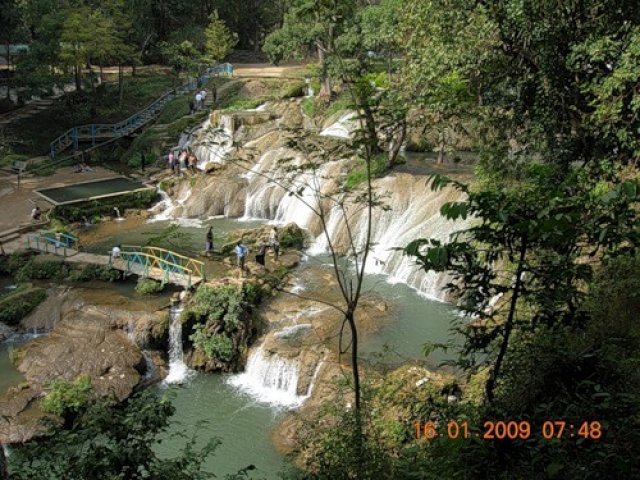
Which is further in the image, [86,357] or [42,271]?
[42,271]

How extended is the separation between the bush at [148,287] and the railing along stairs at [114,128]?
671 inches

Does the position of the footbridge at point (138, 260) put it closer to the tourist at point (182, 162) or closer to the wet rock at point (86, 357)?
the wet rock at point (86, 357)

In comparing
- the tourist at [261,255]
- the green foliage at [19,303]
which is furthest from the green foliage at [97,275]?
the tourist at [261,255]

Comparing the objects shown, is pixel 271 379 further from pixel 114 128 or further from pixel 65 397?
pixel 114 128

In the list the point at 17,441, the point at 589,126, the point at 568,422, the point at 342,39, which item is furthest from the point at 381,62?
the point at 568,422

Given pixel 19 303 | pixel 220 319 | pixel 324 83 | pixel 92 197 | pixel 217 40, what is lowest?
pixel 19 303

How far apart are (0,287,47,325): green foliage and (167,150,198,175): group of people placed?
40.1 feet

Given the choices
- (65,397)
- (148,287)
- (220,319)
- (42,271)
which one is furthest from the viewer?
(42,271)

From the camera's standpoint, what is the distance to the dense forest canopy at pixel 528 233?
502cm

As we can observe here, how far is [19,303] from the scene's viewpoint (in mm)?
16594

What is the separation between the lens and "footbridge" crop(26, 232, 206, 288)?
669 inches

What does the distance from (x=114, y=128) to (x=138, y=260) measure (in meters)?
17.6

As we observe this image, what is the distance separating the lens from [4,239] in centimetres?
2114

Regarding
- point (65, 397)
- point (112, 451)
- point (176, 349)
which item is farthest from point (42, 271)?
point (112, 451)
